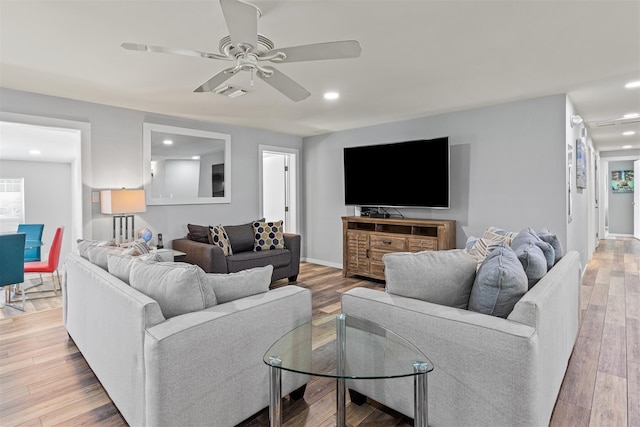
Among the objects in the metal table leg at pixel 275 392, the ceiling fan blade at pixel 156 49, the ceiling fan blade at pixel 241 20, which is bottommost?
the metal table leg at pixel 275 392

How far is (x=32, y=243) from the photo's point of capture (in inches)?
199

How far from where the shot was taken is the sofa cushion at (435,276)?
5.94 feet

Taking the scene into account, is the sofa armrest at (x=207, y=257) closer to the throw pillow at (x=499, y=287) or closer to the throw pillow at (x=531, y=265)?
the throw pillow at (x=499, y=287)

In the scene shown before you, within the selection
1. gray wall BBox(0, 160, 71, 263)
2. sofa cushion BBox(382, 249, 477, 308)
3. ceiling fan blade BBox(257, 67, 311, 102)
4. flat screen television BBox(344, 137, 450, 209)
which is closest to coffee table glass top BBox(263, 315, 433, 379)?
sofa cushion BBox(382, 249, 477, 308)

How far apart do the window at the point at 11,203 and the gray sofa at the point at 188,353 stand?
23.7 feet

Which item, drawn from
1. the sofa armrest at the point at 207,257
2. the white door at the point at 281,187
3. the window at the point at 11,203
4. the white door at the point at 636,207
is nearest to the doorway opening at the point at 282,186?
the white door at the point at 281,187

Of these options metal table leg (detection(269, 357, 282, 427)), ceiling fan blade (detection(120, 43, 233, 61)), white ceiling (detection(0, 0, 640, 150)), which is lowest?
metal table leg (detection(269, 357, 282, 427))

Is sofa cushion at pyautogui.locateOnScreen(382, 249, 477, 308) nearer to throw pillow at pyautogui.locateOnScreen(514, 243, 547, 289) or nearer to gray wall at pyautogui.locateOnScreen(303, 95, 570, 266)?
throw pillow at pyautogui.locateOnScreen(514, 243, 547, 289)

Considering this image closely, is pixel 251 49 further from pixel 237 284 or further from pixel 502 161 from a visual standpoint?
pixel 502 161

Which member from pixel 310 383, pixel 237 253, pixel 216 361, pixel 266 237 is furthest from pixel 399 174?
pixel 216 361

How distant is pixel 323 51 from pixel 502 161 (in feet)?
10.2

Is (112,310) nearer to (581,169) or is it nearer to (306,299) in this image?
(306,299)

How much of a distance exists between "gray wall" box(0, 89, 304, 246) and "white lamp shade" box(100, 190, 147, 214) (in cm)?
26

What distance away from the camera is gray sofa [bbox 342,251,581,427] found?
4.53 feet
